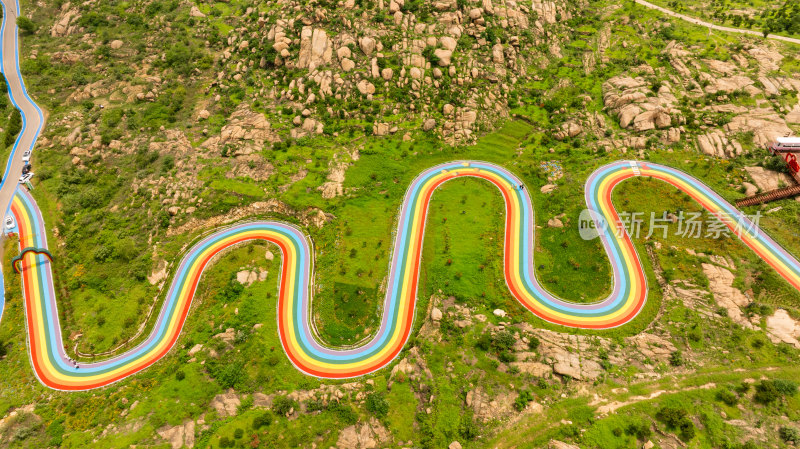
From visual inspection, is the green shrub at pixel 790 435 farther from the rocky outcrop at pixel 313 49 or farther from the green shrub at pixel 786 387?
the rocky outcrop at pixel 313 49

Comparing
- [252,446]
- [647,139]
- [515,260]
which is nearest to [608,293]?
[515,260]

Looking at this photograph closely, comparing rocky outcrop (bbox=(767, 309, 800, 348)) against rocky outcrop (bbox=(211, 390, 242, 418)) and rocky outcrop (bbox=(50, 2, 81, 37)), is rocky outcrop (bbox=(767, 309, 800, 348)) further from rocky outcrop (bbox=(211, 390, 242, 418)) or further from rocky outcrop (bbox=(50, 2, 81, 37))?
rocky outcrop (bbox=(50, 2, 81, 37))

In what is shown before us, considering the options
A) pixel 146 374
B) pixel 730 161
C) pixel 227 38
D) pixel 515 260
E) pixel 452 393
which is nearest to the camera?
pixel 452 393

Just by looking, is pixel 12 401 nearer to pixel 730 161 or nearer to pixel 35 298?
pixel 35 298

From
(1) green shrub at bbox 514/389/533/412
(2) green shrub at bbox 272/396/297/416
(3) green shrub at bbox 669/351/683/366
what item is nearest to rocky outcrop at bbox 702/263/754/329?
(3) green shrub at bbox 669/351/683/366

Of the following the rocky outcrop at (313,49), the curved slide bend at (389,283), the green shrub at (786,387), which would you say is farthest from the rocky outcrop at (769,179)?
the rocky outcrop at (313,49)

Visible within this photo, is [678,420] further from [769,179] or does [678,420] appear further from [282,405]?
[769,179]

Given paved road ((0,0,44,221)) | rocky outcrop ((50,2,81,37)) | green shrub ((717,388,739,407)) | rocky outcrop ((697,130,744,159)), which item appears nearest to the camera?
green shrub ((717,388,739,407))
